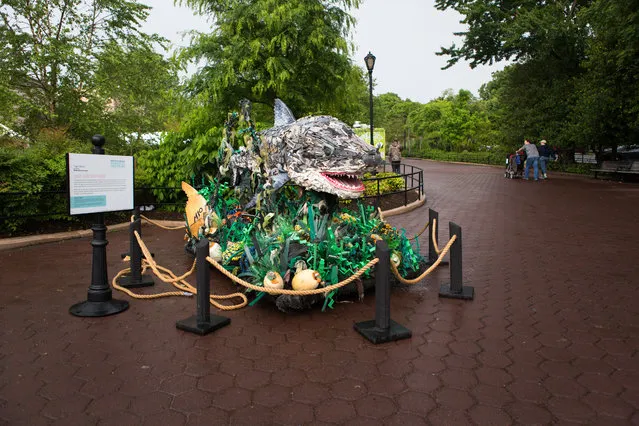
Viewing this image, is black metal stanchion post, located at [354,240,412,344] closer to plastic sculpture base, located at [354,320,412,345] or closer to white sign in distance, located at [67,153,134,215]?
plastic sculpture base, located at [354,320,412,345]

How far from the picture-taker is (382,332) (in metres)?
4.02

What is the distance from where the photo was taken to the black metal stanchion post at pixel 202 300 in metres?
4.12

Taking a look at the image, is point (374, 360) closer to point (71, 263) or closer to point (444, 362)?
point (444, 362)

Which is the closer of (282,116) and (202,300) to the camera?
(202,300)

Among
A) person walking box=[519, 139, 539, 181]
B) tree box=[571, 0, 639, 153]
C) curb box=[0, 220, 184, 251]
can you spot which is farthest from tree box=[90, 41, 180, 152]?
tree box=[571, 0, 639, 153]

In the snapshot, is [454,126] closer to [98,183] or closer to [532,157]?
[532,157]

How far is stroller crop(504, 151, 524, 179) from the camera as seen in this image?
21297mm

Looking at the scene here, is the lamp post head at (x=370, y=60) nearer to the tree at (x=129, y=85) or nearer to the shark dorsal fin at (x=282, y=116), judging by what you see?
the tree at (x=129, y=85)

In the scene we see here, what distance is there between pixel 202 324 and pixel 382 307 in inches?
64.4

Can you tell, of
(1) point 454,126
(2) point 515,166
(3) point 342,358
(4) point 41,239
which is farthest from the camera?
(1) point 454,126

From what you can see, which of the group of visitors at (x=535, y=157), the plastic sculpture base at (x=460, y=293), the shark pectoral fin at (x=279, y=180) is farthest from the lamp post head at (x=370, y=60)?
the plastic sculpture base at (x=460, y=293)

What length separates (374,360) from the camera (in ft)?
12.0

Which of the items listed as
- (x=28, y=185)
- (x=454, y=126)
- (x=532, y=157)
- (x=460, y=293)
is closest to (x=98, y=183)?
(x=460, y=293)

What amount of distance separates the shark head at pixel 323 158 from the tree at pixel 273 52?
6.56 meters
